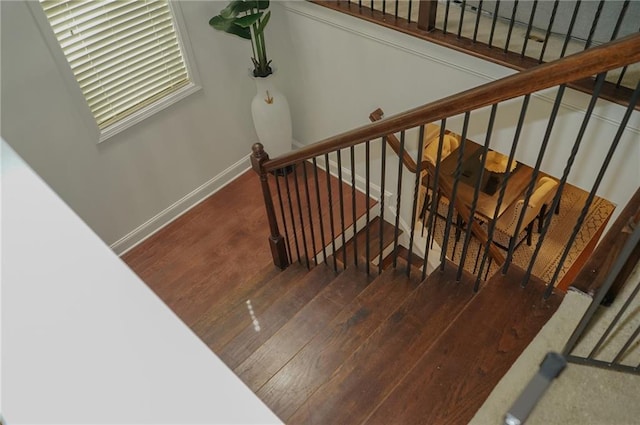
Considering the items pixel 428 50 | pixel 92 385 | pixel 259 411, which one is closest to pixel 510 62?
pixel 428 50

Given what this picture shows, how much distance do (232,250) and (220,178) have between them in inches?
29.8

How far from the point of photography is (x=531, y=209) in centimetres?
480

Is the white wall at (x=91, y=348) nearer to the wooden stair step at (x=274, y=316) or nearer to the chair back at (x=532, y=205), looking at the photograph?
the wooden stair step at (x=274, y=316)

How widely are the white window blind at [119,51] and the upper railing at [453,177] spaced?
1.12 m

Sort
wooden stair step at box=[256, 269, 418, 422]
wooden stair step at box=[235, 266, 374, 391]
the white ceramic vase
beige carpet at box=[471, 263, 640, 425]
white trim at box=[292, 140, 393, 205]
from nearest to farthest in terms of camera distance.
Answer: beige carpet at box=[471, 263, 640, 425] → wooden stair step at box=[256, 269, 418, 422] → wooden stair step at box=[235, 266, 374, 391] → the white ceramic vase → white trim at box=[292, 140, 393, 205]

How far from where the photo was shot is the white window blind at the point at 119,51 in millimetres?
2977

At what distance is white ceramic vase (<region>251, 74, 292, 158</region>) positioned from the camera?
3.83m

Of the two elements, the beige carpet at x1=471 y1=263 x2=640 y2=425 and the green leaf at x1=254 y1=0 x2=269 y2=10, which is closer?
the beige carpet at x1=471 y1=263 x2=640 y2=425

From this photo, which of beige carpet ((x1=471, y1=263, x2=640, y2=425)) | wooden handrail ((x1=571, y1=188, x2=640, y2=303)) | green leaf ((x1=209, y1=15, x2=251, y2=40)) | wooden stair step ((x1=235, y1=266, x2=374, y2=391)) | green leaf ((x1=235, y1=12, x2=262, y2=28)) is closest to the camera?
beige carpet ((x1=471, y1=263, x2=640, y2=425))

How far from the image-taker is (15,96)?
291 cm

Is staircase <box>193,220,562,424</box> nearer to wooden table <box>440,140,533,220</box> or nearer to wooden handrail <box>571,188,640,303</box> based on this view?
wooden handrail <box>571,188,640,303</box>

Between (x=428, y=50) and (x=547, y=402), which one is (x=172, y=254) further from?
→ (x=547, y=402)

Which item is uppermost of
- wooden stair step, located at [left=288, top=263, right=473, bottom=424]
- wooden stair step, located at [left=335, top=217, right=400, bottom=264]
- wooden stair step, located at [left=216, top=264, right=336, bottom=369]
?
wooden stair step, located at [left=288, top=263, right=473, bottom=424]

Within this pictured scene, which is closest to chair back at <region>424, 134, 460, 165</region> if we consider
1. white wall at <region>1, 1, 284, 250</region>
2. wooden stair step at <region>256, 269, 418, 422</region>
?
white wall at <region>1, 1, 284, 250</region>
